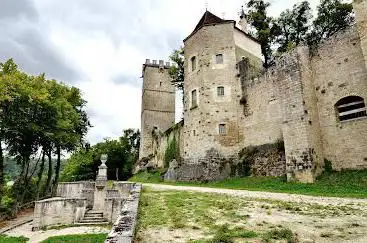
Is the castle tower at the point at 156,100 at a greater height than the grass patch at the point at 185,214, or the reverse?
the castle tower at the point at 156,100

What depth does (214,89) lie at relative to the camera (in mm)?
22719

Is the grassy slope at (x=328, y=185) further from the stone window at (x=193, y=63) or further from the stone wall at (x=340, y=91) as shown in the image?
the stone window at (x=193, y=63)


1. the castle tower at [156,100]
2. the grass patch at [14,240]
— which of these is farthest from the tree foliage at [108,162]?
the grass patch at [14,240]

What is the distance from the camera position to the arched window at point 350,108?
49.7 feet

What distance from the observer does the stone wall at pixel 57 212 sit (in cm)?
1548

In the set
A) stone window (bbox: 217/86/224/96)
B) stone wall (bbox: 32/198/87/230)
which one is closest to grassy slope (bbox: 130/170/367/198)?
stone window (bbox: 217/86/224/96)

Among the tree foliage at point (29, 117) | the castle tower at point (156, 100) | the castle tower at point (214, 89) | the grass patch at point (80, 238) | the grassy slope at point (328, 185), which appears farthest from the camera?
the castle tower at point (156, 100)

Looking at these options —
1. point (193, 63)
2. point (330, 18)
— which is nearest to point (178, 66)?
point (193, 63)

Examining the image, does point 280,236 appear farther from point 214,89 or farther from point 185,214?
point 214,89

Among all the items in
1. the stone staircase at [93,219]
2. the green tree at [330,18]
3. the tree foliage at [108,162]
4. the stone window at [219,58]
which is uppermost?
the green tree at [330,18]

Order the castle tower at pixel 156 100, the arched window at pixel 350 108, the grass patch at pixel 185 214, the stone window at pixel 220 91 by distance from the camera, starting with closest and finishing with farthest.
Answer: the grass patch at pixel 185 214 → the arched window at pixel 350 108 → the stone window at pixel 220 91 → the castle tower at pixel 156 100

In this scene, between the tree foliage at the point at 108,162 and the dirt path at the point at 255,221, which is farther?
the tree foliage at the point at 108,162

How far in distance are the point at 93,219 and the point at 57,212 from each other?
1939 millimetres

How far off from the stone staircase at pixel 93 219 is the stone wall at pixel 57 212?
1.08 feet
